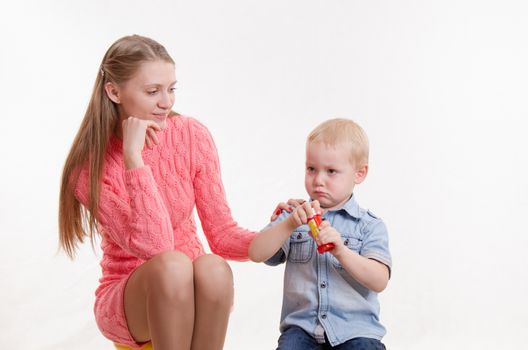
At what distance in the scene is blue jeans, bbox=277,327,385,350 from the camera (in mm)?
2283

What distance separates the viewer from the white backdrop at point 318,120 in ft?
12.3

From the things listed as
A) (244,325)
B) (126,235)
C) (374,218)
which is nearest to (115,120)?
(126,235)

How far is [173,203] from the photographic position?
8.73ft

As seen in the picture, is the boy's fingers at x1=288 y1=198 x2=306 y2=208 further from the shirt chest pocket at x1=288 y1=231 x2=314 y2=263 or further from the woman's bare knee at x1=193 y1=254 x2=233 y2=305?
the woman's bare knee at x1=193 y1=254 x2=233 y2=305

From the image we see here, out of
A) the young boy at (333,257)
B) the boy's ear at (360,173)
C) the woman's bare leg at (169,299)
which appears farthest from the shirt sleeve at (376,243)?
the woman's bare leg at (169,299)

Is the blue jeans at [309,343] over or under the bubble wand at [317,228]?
under

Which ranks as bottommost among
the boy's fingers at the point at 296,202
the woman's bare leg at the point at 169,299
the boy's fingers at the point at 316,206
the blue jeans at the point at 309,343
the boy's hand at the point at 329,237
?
the blue jeans at the point at 309,343

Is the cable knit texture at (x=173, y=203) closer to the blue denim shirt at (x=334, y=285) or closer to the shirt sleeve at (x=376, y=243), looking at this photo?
the blue denim shirt at (x=334, y=285)

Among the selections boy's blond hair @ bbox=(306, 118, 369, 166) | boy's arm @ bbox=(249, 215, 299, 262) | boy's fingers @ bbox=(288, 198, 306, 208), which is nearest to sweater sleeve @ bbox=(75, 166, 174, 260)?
boy's arm @ bbox=(249, 215, 299, 262)

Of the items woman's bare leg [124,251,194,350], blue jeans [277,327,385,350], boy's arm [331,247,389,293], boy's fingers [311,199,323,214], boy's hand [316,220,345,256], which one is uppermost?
boy's fingers [311,199,323,214]

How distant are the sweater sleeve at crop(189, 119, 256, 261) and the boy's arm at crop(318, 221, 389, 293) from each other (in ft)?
1.48

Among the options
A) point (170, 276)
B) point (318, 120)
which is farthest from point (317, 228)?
point (318, 120)

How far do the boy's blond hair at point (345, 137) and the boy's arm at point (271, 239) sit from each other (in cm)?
24

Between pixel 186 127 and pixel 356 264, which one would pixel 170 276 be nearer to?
pixel 356 264
